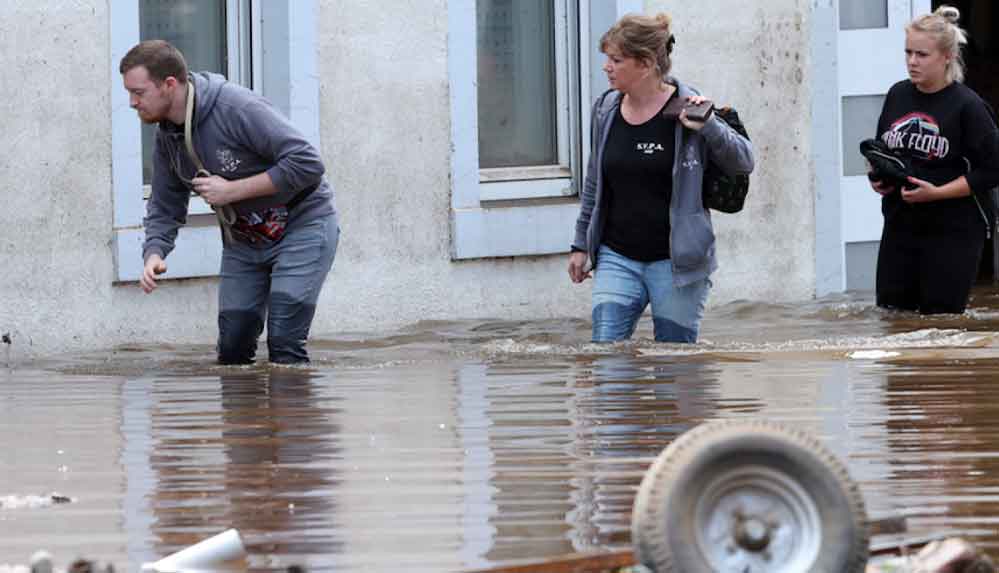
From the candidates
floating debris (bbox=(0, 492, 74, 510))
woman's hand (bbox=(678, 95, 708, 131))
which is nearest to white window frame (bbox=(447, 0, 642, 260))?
woman's hand (bbox=(678, 95, 708, 131))

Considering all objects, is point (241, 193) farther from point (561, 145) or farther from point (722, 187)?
point (561, 145)

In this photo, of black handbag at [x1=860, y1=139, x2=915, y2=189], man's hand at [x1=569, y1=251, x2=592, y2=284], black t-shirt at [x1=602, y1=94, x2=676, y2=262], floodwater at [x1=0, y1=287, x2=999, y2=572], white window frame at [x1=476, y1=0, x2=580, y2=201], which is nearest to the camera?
floodwater at [x1=0, y1=287, x2=999, y2=572]

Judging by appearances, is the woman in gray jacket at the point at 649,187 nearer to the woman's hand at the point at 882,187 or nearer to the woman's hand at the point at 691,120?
the woman's hand at the point at 691,120

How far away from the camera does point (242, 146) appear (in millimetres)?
8555

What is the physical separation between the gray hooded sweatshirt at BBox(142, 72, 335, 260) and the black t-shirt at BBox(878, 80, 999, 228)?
2.80 m

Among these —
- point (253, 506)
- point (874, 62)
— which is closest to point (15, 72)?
point (874, 62)

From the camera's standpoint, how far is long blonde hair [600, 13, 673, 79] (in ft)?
27.2

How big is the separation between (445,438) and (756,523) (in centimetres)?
263

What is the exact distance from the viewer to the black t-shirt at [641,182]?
8.41m

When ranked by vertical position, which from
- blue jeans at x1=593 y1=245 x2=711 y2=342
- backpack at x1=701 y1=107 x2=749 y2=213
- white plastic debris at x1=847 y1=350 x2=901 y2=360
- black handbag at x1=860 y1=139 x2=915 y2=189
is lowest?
white plastic debris at x1=847 y1=350 x2=901 y2=360

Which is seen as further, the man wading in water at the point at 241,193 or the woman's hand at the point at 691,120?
the man wading in water at the point at 241,193

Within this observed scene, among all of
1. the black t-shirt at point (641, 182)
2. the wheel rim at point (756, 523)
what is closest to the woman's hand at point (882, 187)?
the black t-shirt at point (641, 182)

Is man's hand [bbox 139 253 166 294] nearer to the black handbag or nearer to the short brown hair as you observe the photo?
the short brown hair

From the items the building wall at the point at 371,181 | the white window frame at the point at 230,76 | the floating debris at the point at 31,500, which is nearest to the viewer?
the floating debris at the point at 31,500
